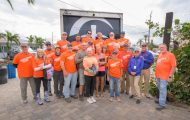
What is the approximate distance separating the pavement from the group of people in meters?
0.22

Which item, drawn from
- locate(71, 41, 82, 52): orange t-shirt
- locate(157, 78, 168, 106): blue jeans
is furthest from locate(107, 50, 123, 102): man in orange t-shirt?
locate(157, 78, 168, 106): blue jeans

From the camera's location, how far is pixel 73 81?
5391 mm

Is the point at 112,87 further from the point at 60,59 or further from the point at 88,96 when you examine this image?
the point at 60,59

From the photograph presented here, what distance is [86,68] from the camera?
16.6ft

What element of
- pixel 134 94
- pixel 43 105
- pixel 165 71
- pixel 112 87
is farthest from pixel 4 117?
pixel 165 71

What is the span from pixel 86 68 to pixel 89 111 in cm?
126

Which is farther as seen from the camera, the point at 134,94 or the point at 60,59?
the point at 134,94

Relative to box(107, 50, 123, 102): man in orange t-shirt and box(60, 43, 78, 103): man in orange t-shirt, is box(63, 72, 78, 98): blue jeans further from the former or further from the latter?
box(107, 50, 123, 102): man in orange t-shirt

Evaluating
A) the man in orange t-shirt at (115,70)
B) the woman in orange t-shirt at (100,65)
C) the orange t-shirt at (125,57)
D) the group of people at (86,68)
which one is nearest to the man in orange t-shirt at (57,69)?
the group of people at (86,68)

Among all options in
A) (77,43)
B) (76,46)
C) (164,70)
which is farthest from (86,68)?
(164,70)

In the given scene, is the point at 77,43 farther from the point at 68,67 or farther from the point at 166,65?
the point at 166,65

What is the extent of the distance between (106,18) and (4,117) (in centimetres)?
481

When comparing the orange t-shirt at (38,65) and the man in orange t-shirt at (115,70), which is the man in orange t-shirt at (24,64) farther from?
the man in orange t-shirt at (115,70)

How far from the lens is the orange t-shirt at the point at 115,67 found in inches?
205
